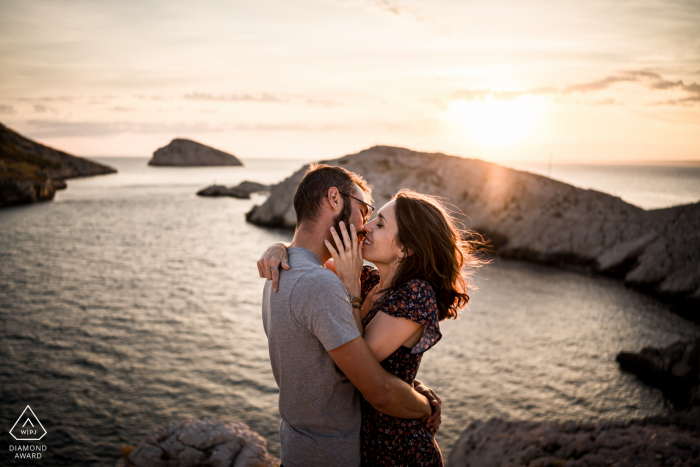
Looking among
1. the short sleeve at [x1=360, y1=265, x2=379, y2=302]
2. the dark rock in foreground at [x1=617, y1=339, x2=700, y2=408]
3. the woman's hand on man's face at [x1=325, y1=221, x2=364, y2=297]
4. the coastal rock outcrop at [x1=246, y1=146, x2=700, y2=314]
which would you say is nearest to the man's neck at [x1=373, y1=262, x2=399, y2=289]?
the short sleeve at [x1=360, y1=265, x2=379, y2=302]

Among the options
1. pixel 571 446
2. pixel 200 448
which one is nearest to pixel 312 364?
pixel 571 446

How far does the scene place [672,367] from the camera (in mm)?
12492

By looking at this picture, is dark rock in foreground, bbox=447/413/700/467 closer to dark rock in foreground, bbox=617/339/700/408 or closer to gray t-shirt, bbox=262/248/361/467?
gray t-shirt, bbox=262/248/361/467

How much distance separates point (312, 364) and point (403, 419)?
884 mm

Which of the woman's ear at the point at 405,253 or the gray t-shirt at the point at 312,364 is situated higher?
the woman's ear at the point at 405,253

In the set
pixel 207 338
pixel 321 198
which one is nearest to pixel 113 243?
pixel 207 338

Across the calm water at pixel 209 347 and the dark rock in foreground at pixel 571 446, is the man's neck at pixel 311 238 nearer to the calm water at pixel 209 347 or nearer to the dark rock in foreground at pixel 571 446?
the dark rock in foreground at pixel 571 446

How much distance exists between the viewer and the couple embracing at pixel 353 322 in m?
2.62

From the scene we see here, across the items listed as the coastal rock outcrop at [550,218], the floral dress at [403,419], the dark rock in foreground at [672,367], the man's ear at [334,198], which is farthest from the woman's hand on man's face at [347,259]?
the coastal rock outcrop at [550,218]

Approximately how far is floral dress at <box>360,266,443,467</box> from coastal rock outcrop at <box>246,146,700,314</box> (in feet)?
75.6

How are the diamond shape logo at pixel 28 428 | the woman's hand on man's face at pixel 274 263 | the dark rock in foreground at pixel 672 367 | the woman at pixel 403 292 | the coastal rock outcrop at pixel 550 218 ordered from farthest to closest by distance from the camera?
1. the coastal rock outcrop at pixel 550 218
2. the dark rock in foreground at pixel 672 367
3. the diamond shape logo at pixel 28 428
4. the woman at pixel 403 292
5. the woman's hand on man's face at pixel 274 263

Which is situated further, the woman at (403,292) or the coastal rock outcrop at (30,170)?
the coastal rock outcrop at (30,170)

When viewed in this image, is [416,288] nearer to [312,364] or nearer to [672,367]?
[312,364]

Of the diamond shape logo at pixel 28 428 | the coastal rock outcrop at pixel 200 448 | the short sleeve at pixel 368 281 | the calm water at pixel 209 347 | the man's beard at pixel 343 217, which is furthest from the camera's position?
the calm water at pixel 209 347
